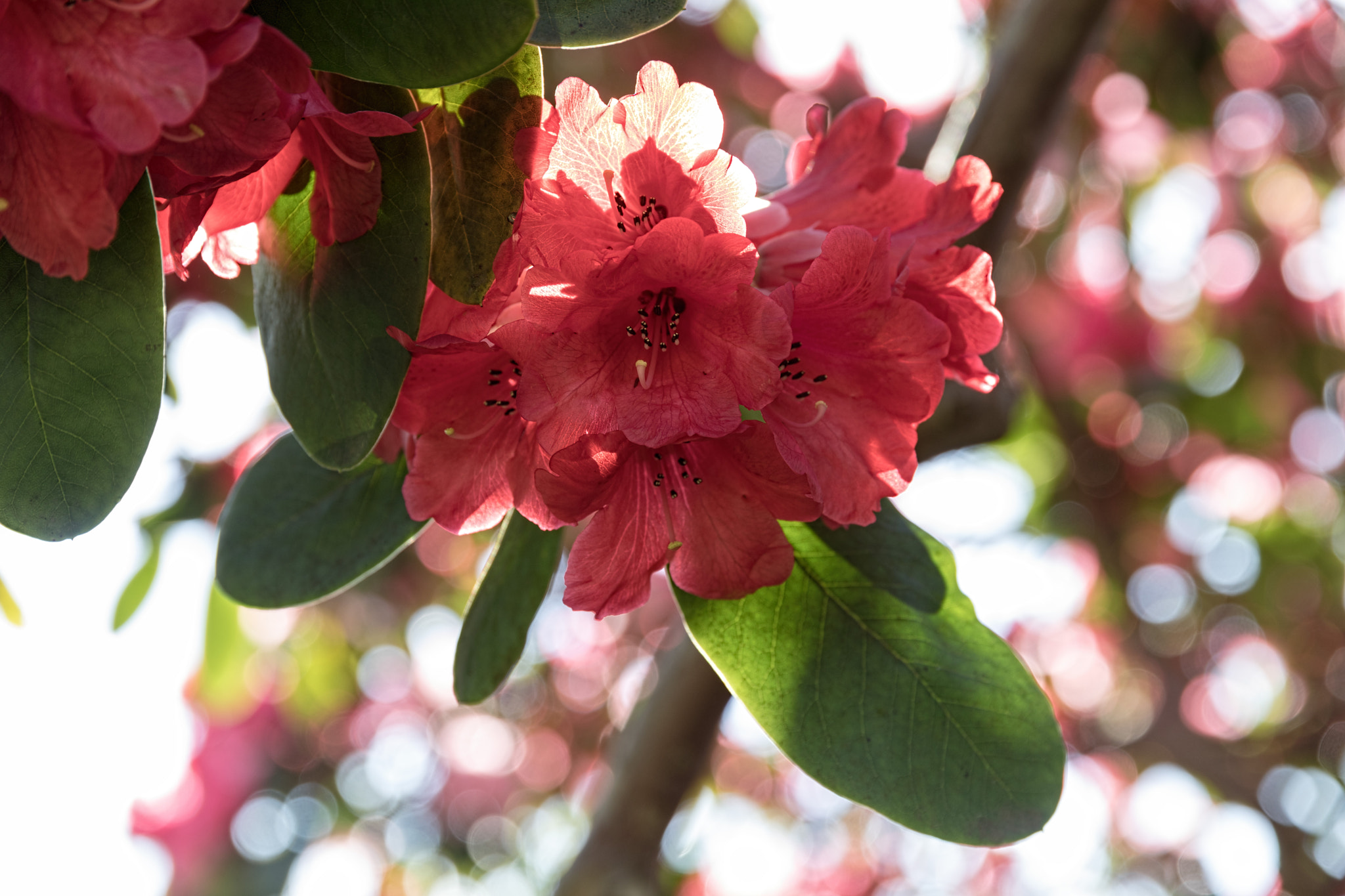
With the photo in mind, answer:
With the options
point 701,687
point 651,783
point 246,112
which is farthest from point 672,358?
point 651,783

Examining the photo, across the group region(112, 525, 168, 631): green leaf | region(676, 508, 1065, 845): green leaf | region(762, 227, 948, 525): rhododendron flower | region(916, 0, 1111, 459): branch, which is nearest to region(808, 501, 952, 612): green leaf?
region(676, 508, 1065, 845): green leaf

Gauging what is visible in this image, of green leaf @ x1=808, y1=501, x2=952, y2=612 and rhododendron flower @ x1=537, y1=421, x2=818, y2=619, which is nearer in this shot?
rhododendron flower @ x1=537, y1=421, x2=818, y2=619

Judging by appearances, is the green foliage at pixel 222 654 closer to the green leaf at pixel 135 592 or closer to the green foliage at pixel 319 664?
the green leaf at pixel 135 592

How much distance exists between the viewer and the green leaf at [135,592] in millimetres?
1789

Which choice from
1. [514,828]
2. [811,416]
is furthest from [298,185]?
[514,828]

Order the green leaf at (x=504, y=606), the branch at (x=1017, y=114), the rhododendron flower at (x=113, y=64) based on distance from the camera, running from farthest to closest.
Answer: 1. the branch at (x=1017, y=114)
2. the green leaf at (x=504, y=606)
3. the rhododendron flower at (x=113, y=64)

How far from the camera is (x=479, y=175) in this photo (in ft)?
1.87

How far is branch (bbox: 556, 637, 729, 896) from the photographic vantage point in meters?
1.21

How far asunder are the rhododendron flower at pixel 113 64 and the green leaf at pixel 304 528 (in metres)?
0.39

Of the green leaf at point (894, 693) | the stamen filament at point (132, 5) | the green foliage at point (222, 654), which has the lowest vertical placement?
the green foliage at point (222, 654)

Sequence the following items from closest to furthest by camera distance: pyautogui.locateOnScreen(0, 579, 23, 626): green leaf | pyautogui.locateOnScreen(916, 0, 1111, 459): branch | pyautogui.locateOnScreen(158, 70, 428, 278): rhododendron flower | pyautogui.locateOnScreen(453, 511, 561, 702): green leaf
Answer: pyautogui.locateOnScreen(158, 70, 428, 278): rhododendron flower → pyautogui.locateOnScreen(453, 511, 561, 702): green leaf → pyautogui.locateOnScreen(0, 579, 23, 626): green leaf → pyautogui.locateOnScreen(916, 0, 1111, 459): branch

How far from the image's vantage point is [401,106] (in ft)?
1.91

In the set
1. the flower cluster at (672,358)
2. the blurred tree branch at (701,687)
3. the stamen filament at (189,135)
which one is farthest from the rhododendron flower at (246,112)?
the blurred tree branch at (701,687)

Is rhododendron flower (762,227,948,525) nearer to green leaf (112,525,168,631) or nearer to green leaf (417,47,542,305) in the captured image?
green leaf (417,47,542,305)
